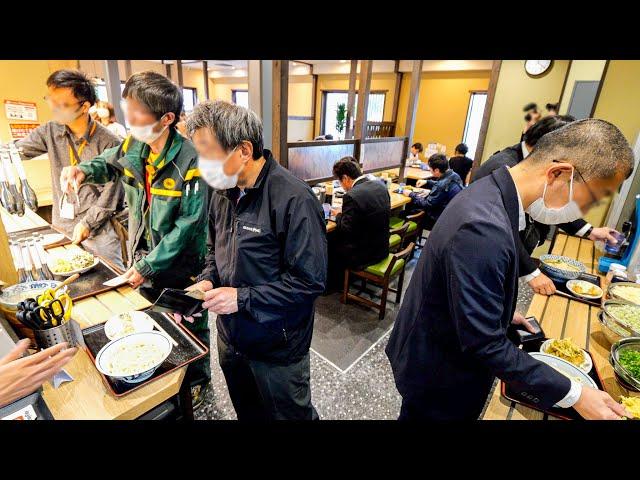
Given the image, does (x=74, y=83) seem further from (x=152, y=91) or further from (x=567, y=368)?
(x=567, y=368)

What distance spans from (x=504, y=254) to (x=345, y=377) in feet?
5.97

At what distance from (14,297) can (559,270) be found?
8.78 feet

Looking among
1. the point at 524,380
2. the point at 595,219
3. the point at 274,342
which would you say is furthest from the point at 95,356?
the point at 595,219

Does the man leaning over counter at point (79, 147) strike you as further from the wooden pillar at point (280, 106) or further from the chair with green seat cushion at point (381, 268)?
the chair with green seat cushion at point (381, 268)

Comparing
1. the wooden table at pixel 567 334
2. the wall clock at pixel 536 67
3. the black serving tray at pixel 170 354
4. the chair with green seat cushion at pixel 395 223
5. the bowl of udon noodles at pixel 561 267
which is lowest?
the chair with green seat cushion at pixel 395 223

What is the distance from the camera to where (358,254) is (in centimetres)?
304

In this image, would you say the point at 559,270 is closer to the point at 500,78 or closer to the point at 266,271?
the point at 266,271

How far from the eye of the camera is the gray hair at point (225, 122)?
46.7 inches

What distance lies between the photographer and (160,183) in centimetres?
166

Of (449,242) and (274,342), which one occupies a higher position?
(449,242)

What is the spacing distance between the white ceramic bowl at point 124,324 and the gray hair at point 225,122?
2.52ft

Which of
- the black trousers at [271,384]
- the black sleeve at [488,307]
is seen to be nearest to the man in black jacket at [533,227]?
the black sleeve at [488,307]

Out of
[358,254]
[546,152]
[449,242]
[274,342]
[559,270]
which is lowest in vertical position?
[358,254]
